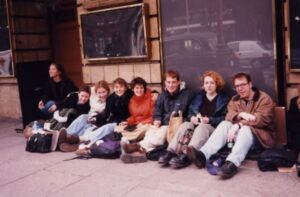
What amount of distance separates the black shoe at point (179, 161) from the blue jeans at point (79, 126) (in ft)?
6.90

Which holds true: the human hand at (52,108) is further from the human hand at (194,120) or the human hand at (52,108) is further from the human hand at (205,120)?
the human hand at (205,120)

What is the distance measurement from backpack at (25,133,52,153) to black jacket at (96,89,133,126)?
86cm

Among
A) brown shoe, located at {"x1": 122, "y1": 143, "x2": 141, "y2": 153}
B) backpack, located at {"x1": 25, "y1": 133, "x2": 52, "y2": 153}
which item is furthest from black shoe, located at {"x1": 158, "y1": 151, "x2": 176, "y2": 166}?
backpack, located at {"x1": 25, "y1": 133, "x2": 52, "y2": 153}

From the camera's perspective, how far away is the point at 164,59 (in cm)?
695

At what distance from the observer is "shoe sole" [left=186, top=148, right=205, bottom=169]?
5.14 metres

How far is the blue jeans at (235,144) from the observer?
195 inches

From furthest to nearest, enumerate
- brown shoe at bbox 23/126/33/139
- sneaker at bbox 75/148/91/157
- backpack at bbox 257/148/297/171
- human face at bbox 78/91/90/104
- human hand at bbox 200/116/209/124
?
1. brown shoe at bbox 23/126/33/139
2. human face at bbox 78/91/90/104
3. sneaker at bbox 75/148/91/157
4. human hand at bbox 200/116/209/124
5. backpack at bbox 257/148/297/171

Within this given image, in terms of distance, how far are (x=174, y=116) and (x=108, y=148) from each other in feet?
3.47

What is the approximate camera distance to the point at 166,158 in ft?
17.8

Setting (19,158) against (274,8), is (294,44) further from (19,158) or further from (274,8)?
(19,158)

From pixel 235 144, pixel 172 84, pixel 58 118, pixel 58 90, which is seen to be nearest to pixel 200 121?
pixel 172 84

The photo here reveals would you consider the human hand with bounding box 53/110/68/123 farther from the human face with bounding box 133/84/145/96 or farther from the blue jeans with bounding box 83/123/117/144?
the human face with bounding box 133/84/145/96

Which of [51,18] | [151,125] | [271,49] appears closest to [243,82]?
[271,49]

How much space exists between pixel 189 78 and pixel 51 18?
439 cm
